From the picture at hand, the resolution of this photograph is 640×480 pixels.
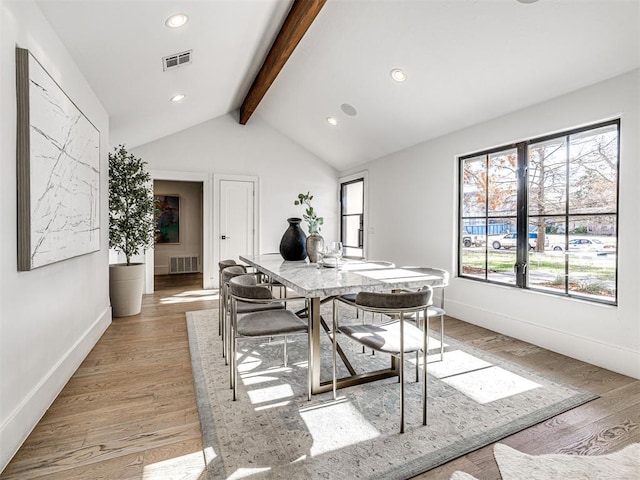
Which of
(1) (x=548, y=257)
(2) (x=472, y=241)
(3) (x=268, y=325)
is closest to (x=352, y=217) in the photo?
(2) (x=472, y=241)

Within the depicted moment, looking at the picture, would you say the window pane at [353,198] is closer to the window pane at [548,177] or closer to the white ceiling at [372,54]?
the white ceiling at [372,54]

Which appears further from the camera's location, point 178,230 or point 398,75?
point 178,230

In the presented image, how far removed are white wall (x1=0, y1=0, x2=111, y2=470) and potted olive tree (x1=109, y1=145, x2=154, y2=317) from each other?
4.06ft

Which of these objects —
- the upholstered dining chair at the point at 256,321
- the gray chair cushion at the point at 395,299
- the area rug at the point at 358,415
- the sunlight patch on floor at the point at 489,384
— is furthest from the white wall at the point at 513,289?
the upholstered dining chair at the point at 256,321

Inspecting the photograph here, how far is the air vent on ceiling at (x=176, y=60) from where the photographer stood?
3048mm

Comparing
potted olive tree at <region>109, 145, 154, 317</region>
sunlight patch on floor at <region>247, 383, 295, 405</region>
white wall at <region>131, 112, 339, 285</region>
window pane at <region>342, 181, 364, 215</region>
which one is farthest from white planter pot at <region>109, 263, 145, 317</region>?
window pane at <region>342, 181, 364, 215</region>

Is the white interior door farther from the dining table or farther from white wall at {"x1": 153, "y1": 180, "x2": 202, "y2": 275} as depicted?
the dining table

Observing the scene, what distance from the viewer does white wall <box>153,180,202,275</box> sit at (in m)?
7.74

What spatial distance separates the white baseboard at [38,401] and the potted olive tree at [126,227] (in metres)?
1.18

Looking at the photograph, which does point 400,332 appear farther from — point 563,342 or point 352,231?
point 352,231

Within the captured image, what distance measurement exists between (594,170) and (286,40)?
3.08 metres

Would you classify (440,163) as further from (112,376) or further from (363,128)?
(112,376)

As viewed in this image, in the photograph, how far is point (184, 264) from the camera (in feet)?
26.0

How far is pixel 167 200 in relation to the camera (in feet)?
25.4
